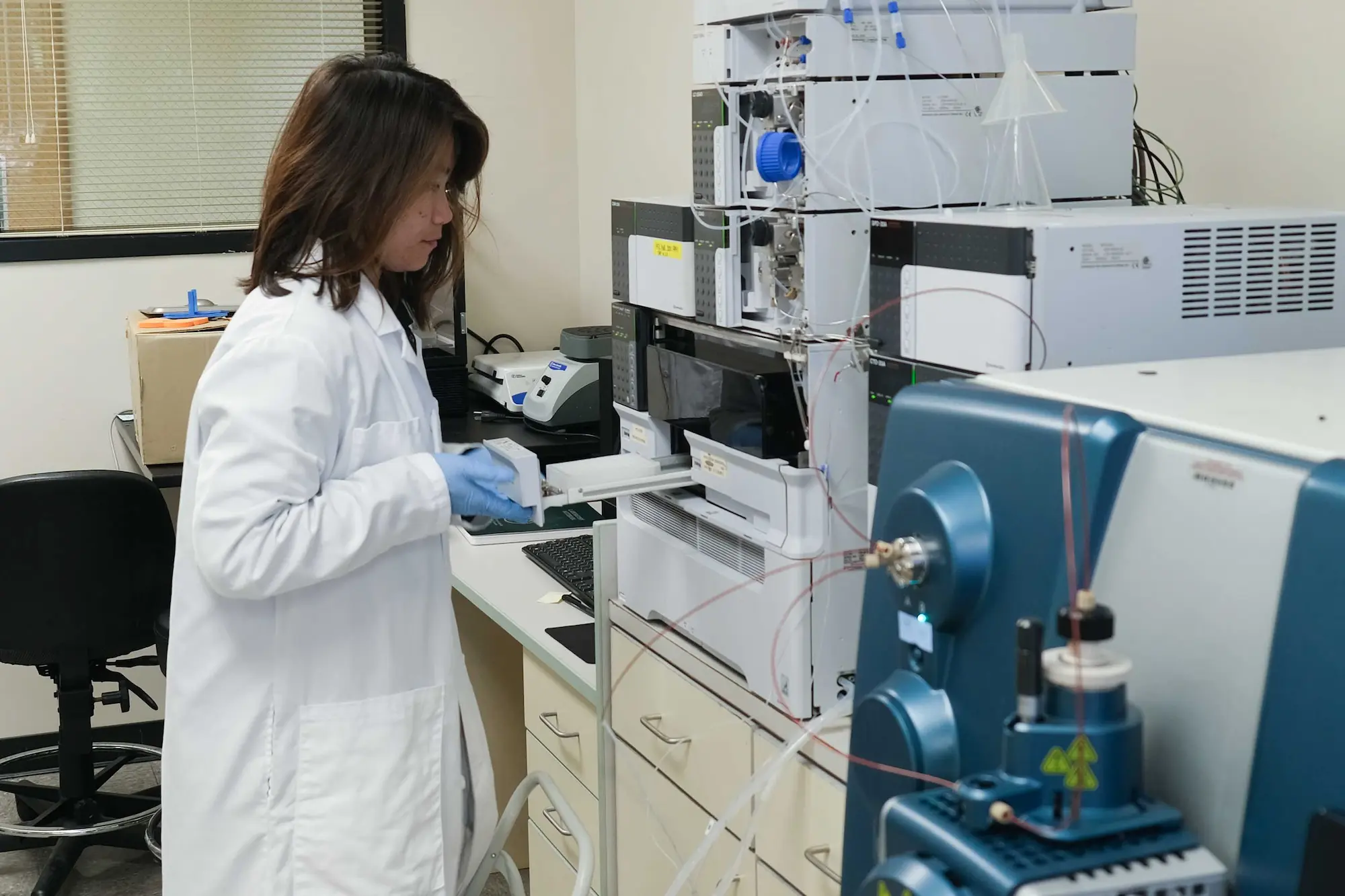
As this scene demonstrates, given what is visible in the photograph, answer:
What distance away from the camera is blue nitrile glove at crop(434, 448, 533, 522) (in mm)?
1560

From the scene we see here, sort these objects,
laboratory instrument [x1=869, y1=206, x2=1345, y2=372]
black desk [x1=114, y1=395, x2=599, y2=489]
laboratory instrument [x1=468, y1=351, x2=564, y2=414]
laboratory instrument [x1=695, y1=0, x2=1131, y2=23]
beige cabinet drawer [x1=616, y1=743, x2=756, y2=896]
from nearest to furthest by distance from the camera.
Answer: laboratory instrument [x1=869, y1=206, x2=1345, y2=372]
laboratory instrument [x1=695, y1=0, x2=1131, y2=23]
beige cabinet drawer [x1=616, y1=743, x2=756, y2=896]
black desk [x1=114, y1=395, x2=599, y2=489]
laboratory instrument [x1=468, y1=351, x2=564, y2=414]

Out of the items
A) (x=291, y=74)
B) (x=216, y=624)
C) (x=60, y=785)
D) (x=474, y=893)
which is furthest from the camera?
(x=291, y=74)

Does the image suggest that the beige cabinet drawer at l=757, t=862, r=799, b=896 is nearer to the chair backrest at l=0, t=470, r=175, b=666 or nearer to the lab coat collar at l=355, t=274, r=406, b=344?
the lab coat collar at l=355, t=274, r=406, b=344

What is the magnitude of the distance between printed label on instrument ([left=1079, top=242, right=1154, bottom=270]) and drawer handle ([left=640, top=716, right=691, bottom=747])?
3.00 feet

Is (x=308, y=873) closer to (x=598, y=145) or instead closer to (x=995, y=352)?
(x=995, y=352)

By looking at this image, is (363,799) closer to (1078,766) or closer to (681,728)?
(681,728)

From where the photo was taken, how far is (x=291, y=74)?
379 cm

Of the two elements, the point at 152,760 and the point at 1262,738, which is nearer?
the point at 1262,738

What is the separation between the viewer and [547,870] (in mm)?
2439

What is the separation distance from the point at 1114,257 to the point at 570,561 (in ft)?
4.95

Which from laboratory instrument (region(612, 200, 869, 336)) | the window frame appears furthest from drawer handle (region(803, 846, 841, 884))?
the window frame

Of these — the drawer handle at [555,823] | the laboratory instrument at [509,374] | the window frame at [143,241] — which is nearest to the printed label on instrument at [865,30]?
the drawer handle at [555,823]

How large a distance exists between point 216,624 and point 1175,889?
1.21 meters

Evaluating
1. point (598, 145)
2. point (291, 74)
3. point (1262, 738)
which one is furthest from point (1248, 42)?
point (291, 74)
